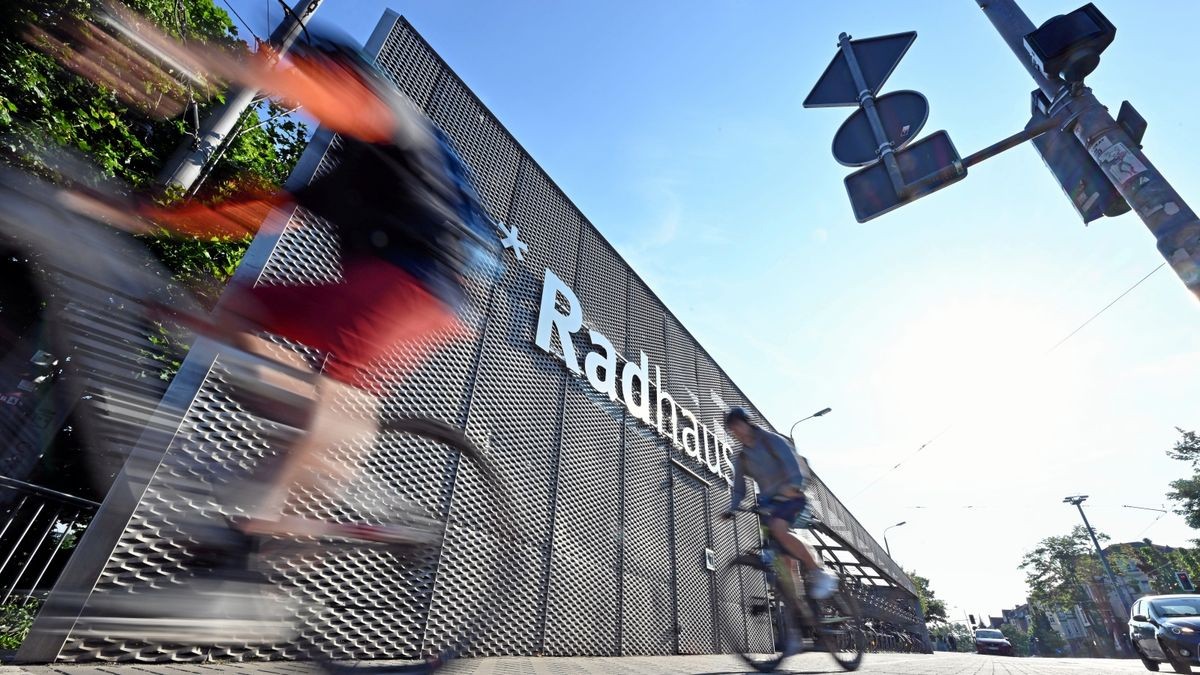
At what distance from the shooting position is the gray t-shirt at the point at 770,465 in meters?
3.46

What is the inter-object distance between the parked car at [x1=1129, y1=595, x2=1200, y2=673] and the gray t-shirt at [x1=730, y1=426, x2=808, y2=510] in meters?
6.79

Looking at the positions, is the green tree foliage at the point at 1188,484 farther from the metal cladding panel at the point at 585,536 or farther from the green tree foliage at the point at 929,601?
the metal cladding panel at the point at 585,536

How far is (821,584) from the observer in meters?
3.64

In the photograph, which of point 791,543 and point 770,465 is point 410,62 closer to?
point 770,465

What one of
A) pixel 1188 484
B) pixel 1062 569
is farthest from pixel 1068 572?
pixel 1188 484

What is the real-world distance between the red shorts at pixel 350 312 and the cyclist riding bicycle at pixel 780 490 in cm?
246

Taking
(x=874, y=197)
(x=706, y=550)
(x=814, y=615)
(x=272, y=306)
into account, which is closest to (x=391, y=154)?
(x=272, y=306)

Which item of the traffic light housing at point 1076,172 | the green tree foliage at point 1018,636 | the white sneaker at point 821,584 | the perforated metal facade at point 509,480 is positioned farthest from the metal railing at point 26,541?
the green tree foliage at point 1018,636

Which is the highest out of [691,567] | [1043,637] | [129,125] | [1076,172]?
[129,125]

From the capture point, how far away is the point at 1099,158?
245 centimetres

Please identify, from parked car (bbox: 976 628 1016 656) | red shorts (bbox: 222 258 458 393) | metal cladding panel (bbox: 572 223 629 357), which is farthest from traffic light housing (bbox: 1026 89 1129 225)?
parked car (bbox: 976 628 1016 656)

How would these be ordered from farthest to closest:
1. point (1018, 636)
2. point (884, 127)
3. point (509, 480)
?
point (1018, 636), point (509, 480), point (884, 127)

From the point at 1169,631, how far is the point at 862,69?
8429 millimetres

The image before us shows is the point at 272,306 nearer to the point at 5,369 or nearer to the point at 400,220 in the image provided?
the point at 400,220
